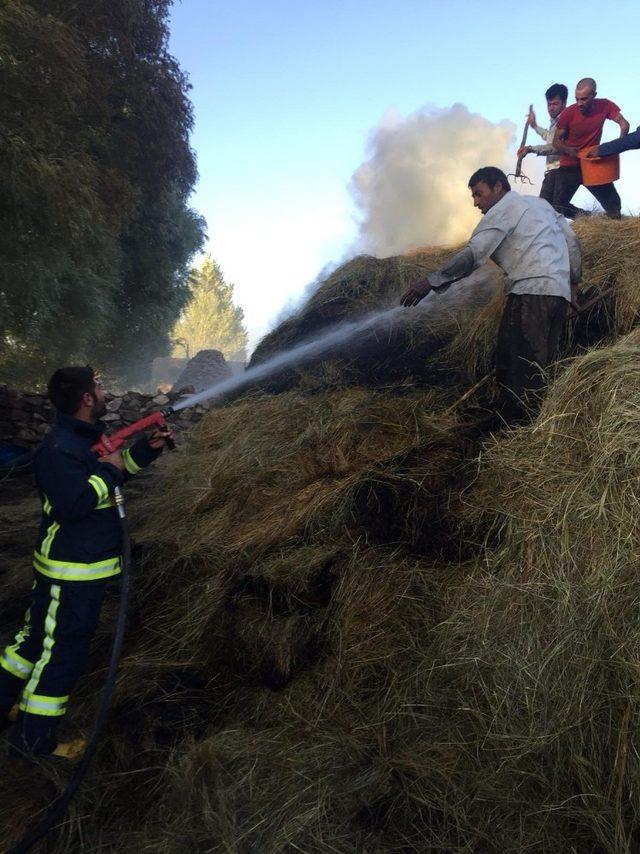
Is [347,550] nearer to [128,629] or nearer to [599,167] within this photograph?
[128,629]

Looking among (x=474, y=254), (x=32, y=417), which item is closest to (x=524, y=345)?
(x=474, y=254)

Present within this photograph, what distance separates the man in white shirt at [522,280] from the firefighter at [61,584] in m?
2.34

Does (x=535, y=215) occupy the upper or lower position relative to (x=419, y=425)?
upper

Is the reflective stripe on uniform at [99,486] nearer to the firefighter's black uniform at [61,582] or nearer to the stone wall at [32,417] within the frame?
the firefighter's black uniform at [61,582]

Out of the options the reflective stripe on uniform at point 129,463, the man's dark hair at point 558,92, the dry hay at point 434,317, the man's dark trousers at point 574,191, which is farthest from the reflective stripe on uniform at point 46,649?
the man's dark hair at point 558,92

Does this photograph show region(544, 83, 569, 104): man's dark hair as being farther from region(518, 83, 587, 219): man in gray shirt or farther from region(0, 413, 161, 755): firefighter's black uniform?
region(0, 413, 161, 755): firefighter's black uniform

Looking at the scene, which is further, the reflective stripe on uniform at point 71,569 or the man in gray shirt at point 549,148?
the man in gray shirt at point 549,148

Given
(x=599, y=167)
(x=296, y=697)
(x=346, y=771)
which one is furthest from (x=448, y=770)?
(x=599, y=167)

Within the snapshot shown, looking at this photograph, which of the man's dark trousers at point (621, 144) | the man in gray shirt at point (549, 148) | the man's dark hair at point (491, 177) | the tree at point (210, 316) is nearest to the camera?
the man's dark hair at point (491, 177)

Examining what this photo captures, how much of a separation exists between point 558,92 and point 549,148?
0.75 metres

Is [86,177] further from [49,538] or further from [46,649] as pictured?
[46,649]

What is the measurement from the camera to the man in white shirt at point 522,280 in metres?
3.65

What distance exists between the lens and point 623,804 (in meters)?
1.91

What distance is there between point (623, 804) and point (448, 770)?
585 mm
